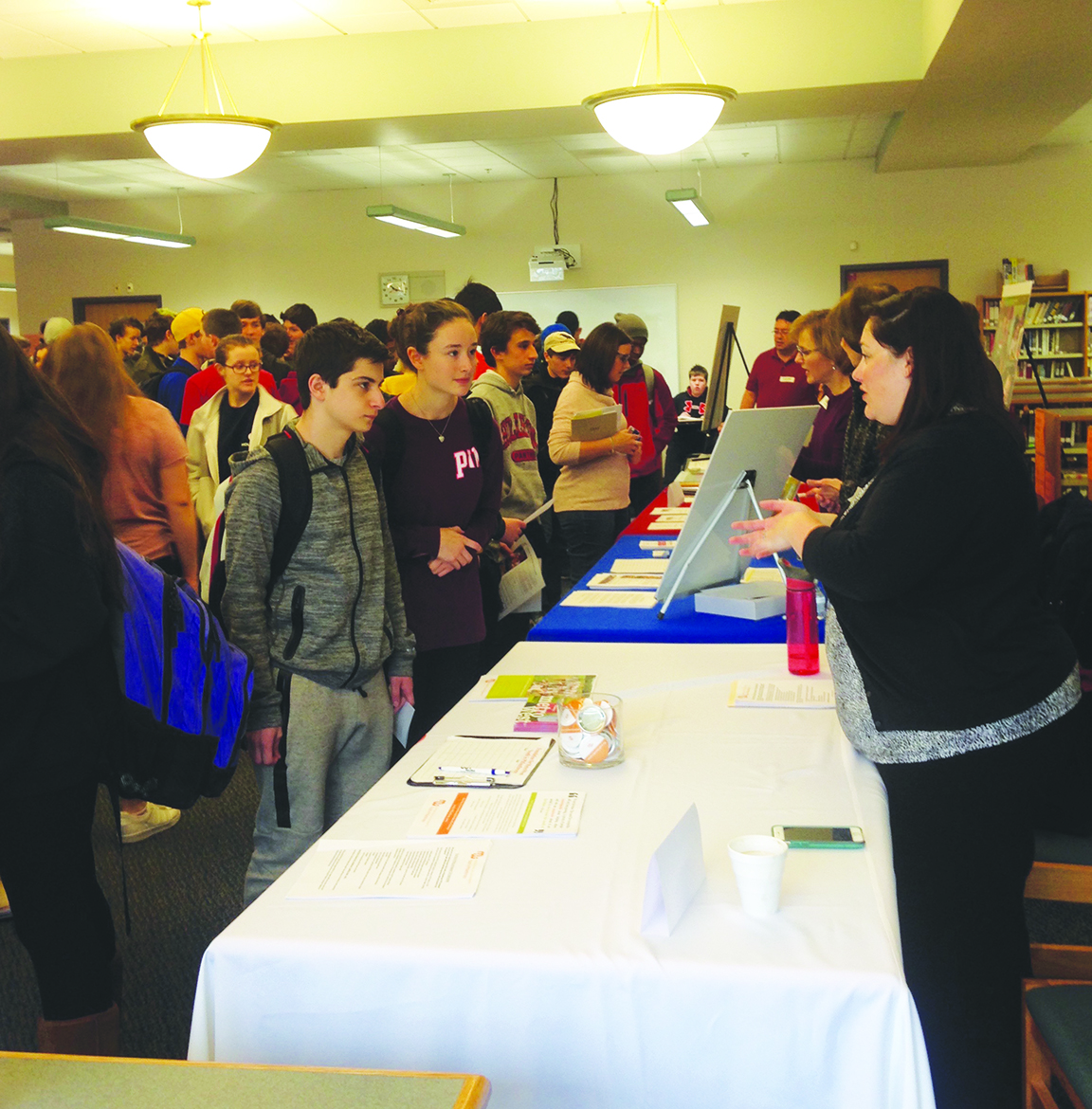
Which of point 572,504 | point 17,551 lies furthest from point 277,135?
point 17,551

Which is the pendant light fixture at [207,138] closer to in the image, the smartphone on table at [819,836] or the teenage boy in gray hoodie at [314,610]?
the teenage boy in gray hoodie at [314,610]

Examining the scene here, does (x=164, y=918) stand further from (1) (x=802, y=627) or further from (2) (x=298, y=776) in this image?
(1) (x=802, y=627)

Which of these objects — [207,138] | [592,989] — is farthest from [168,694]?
[207,138]

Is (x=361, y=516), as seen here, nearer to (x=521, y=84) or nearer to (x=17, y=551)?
(x=17, y=551)

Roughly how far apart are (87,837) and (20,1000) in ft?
3.27

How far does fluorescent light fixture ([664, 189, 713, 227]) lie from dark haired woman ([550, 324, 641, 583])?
13.4 ft

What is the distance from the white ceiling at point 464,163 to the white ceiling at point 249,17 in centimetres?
257

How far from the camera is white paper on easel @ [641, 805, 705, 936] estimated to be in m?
1.18

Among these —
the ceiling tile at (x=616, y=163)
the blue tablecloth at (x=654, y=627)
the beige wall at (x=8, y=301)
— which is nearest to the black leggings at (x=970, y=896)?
the blue tablecloth at (x=654, y=627)

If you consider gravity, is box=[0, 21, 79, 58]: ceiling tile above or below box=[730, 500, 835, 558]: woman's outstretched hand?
above

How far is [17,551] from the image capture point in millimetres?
1550

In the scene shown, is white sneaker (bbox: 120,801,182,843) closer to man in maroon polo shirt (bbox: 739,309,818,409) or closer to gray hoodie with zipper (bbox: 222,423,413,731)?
gray hoodie with zipper (bbox: 222,423,413,731)

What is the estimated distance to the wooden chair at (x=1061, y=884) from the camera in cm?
189

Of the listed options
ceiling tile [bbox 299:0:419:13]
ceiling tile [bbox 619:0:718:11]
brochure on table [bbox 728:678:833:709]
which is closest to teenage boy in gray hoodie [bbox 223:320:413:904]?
brochure on table [bbox 728:678:833:709]
